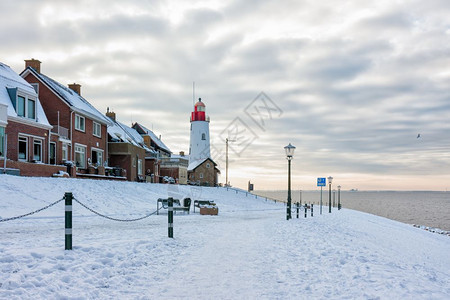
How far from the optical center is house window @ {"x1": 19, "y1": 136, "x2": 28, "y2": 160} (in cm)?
2667

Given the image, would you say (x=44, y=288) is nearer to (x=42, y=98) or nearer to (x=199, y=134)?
(x=42, y=98)

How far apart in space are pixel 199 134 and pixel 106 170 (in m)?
30.6

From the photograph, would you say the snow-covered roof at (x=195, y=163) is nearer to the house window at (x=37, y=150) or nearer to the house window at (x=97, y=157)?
the house window at (x=97, y=157)

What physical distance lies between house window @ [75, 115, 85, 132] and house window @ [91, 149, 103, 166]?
9.97 feet

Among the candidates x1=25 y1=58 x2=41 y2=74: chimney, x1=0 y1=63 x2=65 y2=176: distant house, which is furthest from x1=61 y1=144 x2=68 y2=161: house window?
x1=25 y1=58 x2=41 y2=74: chimney

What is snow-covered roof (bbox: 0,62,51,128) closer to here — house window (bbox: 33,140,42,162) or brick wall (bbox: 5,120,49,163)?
brick wall (bbox: 5,120,49,163)

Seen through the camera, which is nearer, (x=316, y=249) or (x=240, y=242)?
(x=316, y=249)

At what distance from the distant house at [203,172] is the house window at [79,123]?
32.7m

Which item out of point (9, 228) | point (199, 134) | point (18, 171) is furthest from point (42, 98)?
point (199, 134)

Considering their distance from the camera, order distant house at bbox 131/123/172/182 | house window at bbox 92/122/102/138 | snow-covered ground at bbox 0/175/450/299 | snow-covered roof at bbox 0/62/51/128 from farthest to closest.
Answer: distant house at bbox 131/123/172/182, house window at bbox 92/122/102/138, snow-covered roof at bbox 0/62/51/128, snow-covered ground at bbox 0/175/450/299

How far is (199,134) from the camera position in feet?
219

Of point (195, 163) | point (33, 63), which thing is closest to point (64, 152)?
point (33, 63)

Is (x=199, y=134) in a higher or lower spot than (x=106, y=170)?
higher

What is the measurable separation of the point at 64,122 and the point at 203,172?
123 feet
